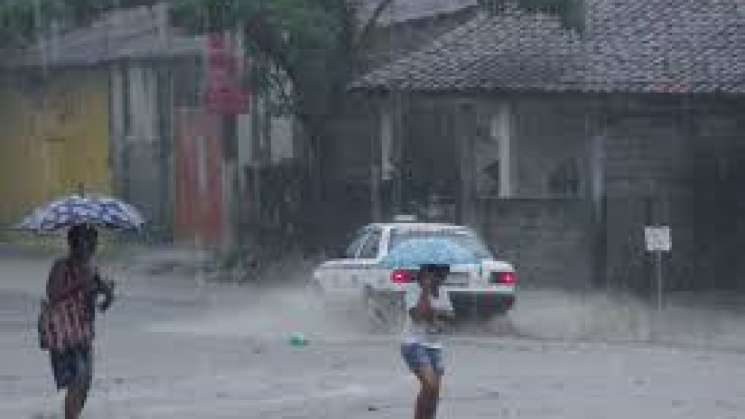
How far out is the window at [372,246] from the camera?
24438 millimetres

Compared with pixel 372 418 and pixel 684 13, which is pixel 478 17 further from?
pixel 372 418

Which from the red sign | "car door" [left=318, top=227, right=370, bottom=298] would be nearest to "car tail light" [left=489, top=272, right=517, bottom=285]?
"car door" [left=318, top=227, right=370, bottom=298]

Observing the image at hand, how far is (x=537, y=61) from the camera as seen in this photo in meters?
33.4

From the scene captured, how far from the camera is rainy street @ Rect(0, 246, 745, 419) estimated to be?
16219 millimetres

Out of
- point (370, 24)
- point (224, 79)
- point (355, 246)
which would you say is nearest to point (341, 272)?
point (355, 246)

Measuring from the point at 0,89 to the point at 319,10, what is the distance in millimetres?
16170

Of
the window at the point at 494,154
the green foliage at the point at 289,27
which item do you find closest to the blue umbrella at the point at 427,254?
the green foliage at the point at 289,27

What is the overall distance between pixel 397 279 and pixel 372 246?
0.96 metres

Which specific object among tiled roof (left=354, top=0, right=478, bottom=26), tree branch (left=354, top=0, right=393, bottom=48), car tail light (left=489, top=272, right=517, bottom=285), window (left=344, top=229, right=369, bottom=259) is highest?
tiled roof (left=354, top=0, right=478, bottom=26)

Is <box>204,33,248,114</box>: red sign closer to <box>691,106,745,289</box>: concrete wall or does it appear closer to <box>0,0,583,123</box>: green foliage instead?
<box>0,0,583,123</box>: green foliage

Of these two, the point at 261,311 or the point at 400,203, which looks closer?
the point at 261,311

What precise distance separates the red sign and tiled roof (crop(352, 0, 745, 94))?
254 centimetres

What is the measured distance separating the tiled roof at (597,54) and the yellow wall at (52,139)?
11.8 metres

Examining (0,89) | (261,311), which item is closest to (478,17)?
(261,311)
